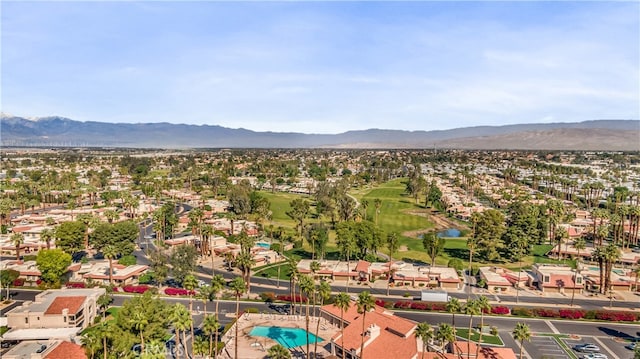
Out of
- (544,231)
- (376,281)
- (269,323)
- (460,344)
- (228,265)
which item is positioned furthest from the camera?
(544,231)

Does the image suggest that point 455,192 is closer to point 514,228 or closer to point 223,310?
point 514,228

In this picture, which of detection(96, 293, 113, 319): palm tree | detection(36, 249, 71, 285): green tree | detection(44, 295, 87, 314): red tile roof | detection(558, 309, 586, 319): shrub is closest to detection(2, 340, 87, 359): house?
detection(44, 295, 87, 314): red tile roof

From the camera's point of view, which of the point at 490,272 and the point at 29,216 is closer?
the point at 490,272

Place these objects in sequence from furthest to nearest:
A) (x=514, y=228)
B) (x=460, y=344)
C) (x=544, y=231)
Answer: (x=544, y=231) → (x=514, y=228) → (x=460, y=344)

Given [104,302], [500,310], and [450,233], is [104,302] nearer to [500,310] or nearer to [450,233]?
[500,310]

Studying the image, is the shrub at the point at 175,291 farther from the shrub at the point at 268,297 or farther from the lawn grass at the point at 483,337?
the lawn grass at the point at 483,337

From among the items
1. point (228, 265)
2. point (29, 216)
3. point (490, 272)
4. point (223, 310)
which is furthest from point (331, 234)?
point (29, 216)

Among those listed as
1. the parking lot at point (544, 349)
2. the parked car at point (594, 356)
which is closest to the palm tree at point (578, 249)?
the parking lot at point (544, 349)
